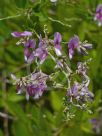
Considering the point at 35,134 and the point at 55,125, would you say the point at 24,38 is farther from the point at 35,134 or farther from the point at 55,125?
the point at 55,125

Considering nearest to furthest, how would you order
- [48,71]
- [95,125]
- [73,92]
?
[73,92]
[48,71]
[95,125]

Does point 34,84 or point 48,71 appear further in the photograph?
point 48,71

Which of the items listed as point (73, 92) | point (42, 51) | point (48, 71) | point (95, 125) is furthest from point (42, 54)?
point (95, 125)

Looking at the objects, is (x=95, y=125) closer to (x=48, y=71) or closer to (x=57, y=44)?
(x=48, y=71)

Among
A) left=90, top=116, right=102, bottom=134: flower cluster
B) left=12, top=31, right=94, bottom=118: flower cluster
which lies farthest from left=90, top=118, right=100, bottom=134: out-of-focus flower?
left=12, top=31, right=94, bottom=118: flower cluster

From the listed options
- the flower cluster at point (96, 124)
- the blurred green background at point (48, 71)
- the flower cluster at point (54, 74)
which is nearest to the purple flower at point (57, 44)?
the flower cluster at point (54, 74)

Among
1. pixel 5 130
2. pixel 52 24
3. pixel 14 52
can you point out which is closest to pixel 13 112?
pixel 5 130

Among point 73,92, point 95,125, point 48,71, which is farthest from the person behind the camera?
point 95,125
